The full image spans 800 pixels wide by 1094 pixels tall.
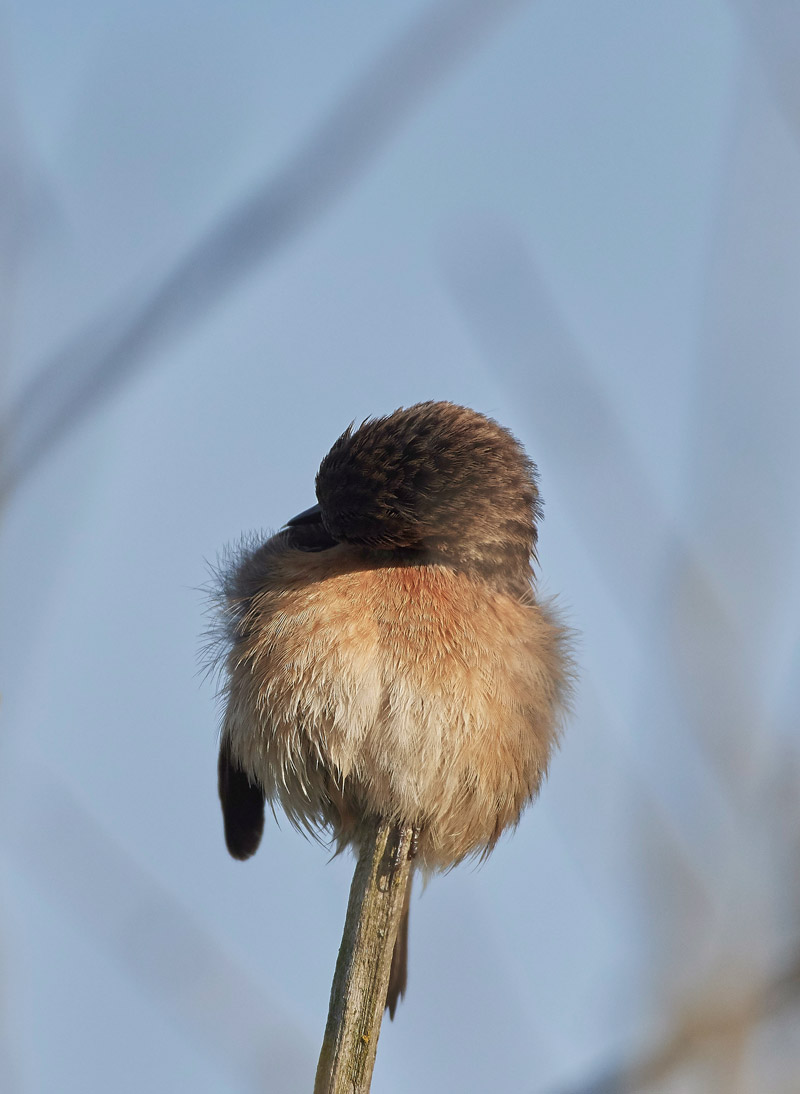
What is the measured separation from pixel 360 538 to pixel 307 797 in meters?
1.07

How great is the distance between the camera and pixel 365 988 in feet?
11.8

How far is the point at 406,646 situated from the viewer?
165 inches

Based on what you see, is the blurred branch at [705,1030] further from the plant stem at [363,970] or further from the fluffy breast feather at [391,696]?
the fluffy breast feather at [391,696]

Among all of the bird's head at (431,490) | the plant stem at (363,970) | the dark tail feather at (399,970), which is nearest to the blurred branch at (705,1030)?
the plant stem at (363,970)

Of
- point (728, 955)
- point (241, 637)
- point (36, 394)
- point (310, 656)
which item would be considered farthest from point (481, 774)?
point (36, 394)

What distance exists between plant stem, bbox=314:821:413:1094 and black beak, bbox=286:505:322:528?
4.87ft

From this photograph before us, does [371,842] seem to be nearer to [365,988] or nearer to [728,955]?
[365,988]

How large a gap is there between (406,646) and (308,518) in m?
1.01

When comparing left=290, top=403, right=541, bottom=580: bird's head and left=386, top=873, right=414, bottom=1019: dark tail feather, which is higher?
left=290, top=403, right=541, bottom=580: bird's head

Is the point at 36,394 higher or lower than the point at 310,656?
higher

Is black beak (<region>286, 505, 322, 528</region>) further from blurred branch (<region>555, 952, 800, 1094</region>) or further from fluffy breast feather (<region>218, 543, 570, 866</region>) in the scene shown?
blurred branch (<region>555, 952, 800, 1094</region>)

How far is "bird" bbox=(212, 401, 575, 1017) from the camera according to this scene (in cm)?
421

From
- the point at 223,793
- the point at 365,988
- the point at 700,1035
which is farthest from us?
the point at 223,793

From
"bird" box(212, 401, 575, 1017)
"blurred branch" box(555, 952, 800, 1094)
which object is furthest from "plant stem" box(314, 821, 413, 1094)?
"blurred branch" box(555, 952, 800, 1094)
